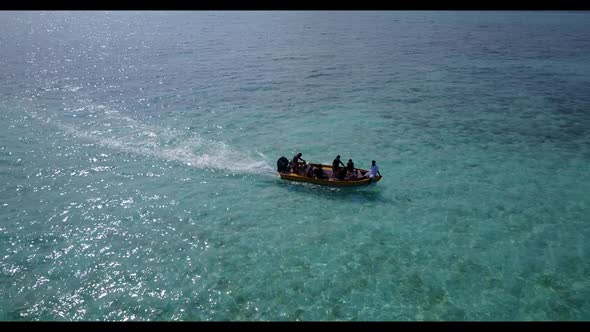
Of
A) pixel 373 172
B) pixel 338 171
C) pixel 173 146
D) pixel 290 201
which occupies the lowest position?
pixel 290 201

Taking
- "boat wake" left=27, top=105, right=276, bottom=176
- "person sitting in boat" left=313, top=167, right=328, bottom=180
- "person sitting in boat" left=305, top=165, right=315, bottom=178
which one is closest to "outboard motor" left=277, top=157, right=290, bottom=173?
"person sitting in boat" left=305, top=165, right=315, bottom=178

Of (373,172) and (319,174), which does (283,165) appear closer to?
(319,174)

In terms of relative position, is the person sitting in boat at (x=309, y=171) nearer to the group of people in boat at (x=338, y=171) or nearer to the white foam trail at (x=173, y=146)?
the group of people in boat at (x=338, y=171)

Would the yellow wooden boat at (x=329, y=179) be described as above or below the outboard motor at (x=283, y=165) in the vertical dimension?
below

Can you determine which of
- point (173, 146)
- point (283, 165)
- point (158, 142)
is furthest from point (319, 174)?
point (158, 142)

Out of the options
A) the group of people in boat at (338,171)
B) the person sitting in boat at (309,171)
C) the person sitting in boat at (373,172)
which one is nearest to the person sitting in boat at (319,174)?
the group of people in boat at (338,171)

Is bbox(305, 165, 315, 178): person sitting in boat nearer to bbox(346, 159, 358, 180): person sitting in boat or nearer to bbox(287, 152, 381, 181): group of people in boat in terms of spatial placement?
bbox(287, 152, 381, 181): group of people in boat
